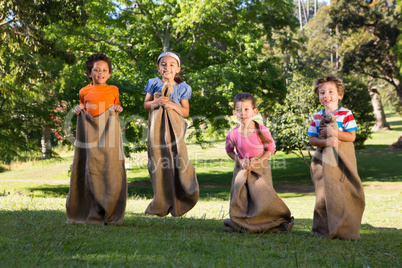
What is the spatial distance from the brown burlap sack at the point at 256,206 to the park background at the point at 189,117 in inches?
12.3

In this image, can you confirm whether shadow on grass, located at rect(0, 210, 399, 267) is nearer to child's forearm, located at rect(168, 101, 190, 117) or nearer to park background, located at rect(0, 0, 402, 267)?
park background, located at rect(0, 0, 402, 267)

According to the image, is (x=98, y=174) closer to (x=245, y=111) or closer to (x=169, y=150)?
(x=169, y=150)

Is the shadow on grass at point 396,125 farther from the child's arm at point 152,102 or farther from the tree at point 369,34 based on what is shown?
the child's arm at point 152,102

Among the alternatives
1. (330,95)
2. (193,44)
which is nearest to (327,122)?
(330,95)

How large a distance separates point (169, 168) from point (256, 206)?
1262 millimetres

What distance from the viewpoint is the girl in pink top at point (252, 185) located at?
18.0ft

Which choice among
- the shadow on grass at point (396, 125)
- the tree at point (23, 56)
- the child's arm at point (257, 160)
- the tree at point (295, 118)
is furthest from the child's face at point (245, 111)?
the shadow on grass at point (396, 125)

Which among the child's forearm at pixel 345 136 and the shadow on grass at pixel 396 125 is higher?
the shadow on grass at pixel 396 125

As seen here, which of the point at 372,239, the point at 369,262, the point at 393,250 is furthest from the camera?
the point at 372,239

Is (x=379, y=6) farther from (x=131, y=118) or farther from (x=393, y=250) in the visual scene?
(x=393, y=250)

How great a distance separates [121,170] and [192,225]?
1233mm

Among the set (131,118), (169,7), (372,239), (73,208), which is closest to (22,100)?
(131,118)

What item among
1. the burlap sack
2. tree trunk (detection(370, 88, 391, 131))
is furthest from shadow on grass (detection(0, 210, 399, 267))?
tree trunk (detection(370, 88, 391, 131))

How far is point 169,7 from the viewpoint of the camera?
2061 cm
